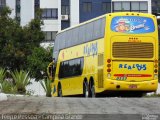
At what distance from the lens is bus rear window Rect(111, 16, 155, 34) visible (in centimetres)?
3088

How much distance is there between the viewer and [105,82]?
101 feet

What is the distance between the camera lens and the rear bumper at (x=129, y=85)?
101ft

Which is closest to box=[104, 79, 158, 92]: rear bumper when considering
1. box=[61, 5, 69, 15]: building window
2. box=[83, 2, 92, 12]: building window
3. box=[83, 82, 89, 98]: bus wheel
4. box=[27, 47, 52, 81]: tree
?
box=[83, 82, 89, 98]: bus wheel

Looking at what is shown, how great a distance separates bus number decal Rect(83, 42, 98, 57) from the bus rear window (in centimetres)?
154

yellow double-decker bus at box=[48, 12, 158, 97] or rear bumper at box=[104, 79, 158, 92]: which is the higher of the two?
yellow double-decker bus at box=[48, 12, 158, 97]

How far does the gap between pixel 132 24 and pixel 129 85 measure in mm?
3011

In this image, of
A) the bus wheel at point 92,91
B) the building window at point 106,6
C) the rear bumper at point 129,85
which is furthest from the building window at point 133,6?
the rear bumper at point 129,85

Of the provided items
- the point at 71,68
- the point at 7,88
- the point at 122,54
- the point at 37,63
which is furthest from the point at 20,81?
the point at 37,63

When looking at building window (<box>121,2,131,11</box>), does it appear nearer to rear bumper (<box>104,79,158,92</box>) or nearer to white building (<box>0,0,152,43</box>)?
white building (<box>0,0,152,43</box>)

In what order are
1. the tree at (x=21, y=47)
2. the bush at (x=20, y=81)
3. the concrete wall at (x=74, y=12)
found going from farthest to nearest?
the concrete wall at (x=74, y=12) < the tree at (x=21, y=47) < the bush at (x=20, y=81)

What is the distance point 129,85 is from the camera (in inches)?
1220

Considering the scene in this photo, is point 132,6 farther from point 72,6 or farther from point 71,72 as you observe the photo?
point 71,72

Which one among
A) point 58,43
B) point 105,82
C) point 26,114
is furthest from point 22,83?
point 26,114

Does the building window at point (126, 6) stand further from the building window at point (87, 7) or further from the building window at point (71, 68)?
the building window at point (71, 68)
